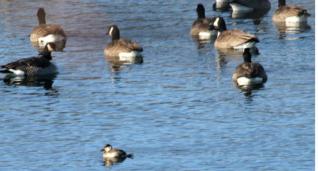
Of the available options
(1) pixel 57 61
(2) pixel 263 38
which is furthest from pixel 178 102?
(2) pixel 263 38

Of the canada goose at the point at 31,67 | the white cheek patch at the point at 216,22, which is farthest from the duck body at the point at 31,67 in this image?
the white cheek patch at the point at 216,22

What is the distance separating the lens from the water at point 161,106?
37.2 metres

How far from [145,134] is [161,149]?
2077 mm

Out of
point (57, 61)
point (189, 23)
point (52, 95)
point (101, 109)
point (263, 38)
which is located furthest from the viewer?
point (189, 23)

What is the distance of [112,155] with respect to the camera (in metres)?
36.7

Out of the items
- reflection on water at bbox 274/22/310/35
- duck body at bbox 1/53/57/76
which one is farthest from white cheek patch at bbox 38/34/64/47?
reflection on water at bbox 274/22/310/35

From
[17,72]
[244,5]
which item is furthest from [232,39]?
[244,5]

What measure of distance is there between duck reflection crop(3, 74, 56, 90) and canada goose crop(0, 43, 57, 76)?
0.17 meters

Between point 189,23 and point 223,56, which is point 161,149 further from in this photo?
point 189,23

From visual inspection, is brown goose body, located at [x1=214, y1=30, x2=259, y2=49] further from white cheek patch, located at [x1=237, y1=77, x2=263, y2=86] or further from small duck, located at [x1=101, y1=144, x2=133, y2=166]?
small duck, located at [x1=101, y1=144, x2=133, y2=166]

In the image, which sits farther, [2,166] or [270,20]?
[270,20]

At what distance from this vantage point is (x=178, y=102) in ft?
147

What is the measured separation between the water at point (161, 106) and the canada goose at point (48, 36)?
50 cm

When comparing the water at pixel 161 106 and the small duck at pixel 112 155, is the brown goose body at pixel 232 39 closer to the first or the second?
the water at pixel 161 106
